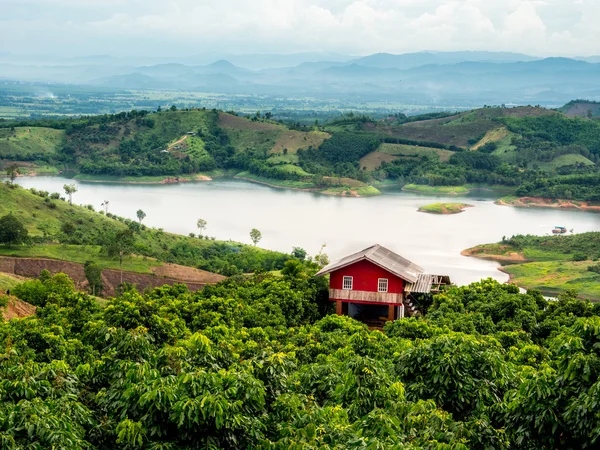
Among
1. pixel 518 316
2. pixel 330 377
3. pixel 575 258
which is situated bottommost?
pixel 575 258

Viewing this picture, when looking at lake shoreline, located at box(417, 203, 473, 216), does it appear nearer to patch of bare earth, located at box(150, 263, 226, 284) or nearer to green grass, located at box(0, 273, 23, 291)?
patch of bare earth, located at box(150, 263, 226, 284)

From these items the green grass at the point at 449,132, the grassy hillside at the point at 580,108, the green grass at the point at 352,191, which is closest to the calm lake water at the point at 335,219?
the green grass at the point at 352,191

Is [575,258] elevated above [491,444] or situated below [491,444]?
below

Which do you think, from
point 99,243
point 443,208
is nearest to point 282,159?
point 443,208

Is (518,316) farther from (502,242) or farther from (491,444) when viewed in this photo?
(502,242)

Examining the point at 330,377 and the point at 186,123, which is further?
the point at 186,123

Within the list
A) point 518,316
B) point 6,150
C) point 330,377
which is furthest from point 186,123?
point 330,377
